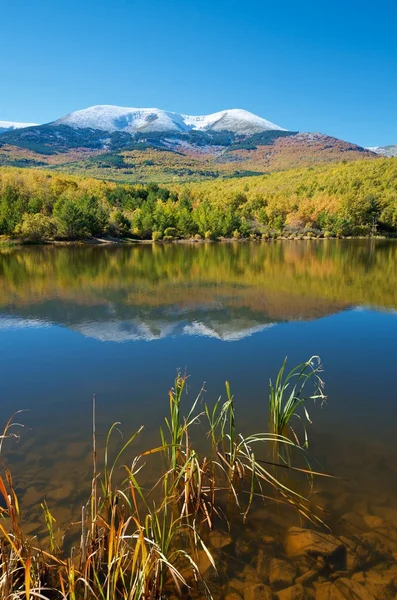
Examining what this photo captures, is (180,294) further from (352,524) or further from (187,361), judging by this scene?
(352,524)

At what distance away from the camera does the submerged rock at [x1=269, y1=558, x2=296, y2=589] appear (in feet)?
12.3

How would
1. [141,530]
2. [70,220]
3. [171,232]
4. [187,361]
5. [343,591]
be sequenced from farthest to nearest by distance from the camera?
[171,232], [70,220], [187,361], [343,591], [141,530]

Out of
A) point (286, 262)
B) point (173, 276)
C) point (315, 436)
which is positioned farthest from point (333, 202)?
point (315, 436)

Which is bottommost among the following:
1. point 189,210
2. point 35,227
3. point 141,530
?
point 141,530

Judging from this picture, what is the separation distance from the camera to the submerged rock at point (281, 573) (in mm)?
3756

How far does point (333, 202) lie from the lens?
8344 cm

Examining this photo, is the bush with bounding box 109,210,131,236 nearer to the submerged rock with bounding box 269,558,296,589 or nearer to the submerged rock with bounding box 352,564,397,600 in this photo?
the submerged rock with bounding box 269,558,296,589

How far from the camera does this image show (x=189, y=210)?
78.4 metres

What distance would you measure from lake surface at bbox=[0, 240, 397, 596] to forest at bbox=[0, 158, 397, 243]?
35.8 m

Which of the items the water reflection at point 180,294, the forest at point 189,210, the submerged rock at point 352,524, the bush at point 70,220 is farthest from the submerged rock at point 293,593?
the bush at point 70,220

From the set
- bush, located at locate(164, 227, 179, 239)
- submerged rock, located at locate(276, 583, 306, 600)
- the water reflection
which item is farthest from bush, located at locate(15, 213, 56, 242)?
submerged rock, located at locate(276, 583, 306, 600)

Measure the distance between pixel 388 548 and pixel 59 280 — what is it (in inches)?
894

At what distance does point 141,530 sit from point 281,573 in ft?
6.05

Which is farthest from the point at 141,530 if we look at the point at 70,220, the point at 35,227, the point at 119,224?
the point at 119,224
